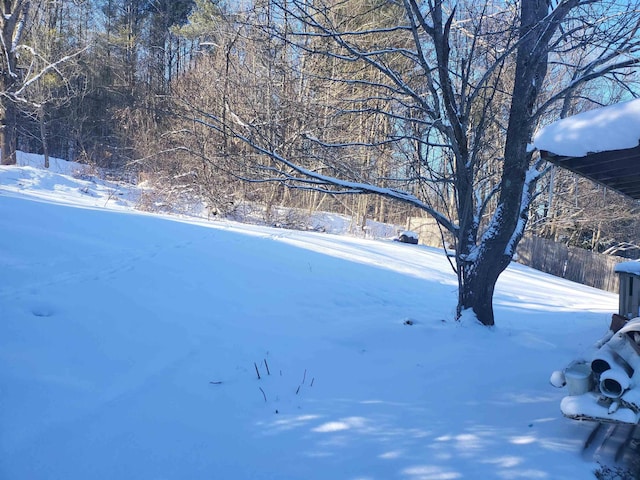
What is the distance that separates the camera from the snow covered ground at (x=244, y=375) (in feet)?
8.00

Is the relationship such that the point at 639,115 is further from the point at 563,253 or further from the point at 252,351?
the point at 563,253

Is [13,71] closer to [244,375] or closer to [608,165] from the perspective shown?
[244,375]

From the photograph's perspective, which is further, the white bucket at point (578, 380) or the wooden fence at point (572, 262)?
the wooden fence at point (572, 262)

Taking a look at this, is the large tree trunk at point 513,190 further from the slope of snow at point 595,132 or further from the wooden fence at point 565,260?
the wooden fence at point 565,260

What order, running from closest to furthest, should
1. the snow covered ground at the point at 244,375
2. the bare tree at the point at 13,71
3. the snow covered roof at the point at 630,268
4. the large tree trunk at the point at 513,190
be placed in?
1. the snow covered ground at the point at 244,375
2. the snow covered roof at the point at 630,268
3. the large tree trunk at the point at 513,190
4. the bare tree at the point at 13,71

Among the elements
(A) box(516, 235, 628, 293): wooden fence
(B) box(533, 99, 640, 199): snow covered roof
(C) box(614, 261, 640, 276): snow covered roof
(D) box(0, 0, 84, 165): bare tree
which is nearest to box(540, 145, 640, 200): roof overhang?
(B) box(533, 99, 640, 199): snow covered roof

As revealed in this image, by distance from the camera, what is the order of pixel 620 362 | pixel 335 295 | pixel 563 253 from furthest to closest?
1. pixel 563 253
2. pixel 335 295
3. pixel 620 362

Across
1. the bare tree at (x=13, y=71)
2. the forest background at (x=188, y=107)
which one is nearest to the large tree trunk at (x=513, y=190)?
the forest background at (x=188, y=107)

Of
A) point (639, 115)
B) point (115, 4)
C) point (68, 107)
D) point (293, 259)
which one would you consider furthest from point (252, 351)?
point (115, 4)

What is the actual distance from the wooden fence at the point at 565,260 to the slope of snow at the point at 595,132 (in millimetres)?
13983

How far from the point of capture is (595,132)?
2883 millimetres

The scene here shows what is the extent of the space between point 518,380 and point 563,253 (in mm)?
18066

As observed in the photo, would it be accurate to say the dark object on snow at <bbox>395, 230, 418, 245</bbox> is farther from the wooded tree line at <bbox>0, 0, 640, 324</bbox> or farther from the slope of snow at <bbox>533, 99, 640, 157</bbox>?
the slope of snow at <bbox>533, 99, 640, 157</bbox>

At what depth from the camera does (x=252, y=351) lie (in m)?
3.97
